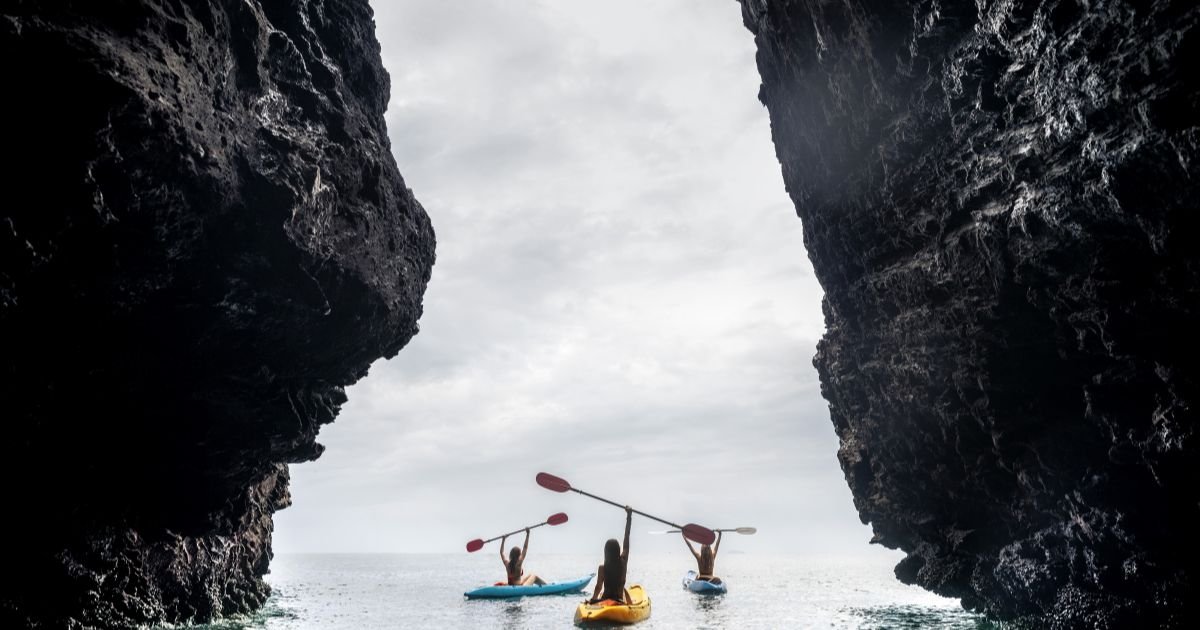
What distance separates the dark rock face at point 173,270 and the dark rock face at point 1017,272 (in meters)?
11.1

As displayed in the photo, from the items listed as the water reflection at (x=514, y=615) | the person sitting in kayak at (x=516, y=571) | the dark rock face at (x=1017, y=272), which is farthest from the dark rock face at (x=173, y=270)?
the person sitting in kayak at (x=516, y=571)

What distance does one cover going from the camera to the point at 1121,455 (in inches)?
421

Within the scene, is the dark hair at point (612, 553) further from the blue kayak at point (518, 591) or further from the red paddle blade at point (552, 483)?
the blue kayak at point (518, 591)

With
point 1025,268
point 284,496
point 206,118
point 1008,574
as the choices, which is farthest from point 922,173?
point 284,496

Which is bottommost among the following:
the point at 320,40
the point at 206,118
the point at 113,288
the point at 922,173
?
the point at 113,288

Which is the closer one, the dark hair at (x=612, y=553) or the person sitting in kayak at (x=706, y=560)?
the dark hair at (x=612, y=553)

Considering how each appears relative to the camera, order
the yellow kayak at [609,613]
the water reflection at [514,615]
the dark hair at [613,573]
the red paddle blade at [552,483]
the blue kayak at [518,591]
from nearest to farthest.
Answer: the yellow kayak at [609,613] < the dark hair at [613,573] < the water reflection at [514,615] < the red paddle blade at [552,483] < the blue kayak at [518,591]

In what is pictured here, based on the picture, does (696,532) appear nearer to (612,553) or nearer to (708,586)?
(612,553)

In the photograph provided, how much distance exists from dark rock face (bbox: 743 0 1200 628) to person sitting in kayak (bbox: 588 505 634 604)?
24.0ft

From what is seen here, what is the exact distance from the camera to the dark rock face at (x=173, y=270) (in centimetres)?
853

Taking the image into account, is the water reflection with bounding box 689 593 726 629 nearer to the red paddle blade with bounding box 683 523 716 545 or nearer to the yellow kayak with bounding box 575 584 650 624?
the red paddle blade with bounding box 683 523 716 545

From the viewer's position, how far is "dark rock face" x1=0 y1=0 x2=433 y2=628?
28.0 ft

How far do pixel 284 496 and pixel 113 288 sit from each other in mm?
16458

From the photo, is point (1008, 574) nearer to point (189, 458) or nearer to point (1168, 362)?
point (1168, 362)
